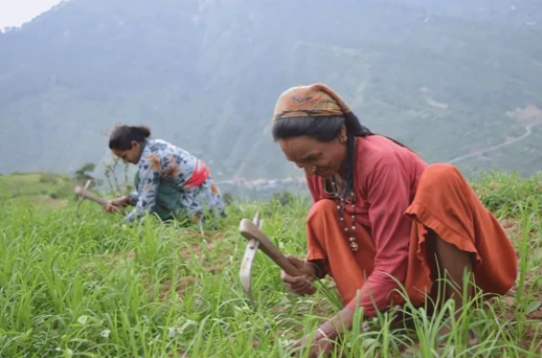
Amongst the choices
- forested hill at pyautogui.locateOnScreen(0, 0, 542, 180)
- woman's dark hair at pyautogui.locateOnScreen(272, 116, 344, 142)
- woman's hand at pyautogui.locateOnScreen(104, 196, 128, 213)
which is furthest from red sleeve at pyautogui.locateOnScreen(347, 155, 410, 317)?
forested hill at pyautogui.locateOnScreen(0, 0, 542, 180)

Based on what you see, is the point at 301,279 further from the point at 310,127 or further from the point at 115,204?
the point at 115,204

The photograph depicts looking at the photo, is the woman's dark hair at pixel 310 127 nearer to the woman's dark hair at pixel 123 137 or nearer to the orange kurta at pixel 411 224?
the orange kurta at pixel 411 224

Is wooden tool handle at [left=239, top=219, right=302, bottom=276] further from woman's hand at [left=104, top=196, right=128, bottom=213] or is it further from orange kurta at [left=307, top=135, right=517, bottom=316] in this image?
woman's hand at [left=104, top=196, right=128, bottom=213]

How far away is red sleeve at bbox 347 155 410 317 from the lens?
5.79ft

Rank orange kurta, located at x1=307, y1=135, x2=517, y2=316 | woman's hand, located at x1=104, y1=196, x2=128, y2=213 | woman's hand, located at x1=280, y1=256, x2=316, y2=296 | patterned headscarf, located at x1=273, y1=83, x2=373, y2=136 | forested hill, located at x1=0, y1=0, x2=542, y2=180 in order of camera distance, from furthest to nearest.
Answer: forested hill, located at x1=0, y1=0, x2=542, y2=180, woman's hand, located at x1=104, y1=196, x2=128, y2=213, woman's hand, located at x1=280, y1=256, x2=316, y2=296, patterned headscarf, located at x1=273, y1=83, x2=373, y2=136, orange kurta, located at x1=307, y1=135, x2=517, y2=316

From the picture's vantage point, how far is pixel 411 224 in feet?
5.80

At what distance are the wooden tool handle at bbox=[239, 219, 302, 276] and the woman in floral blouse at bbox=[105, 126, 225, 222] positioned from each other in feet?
7.10

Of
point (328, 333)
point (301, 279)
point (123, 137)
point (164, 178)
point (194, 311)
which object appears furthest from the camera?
point (164, 178)

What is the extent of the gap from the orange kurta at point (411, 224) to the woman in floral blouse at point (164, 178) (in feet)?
8.00

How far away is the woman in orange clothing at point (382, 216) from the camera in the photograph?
1654 mm

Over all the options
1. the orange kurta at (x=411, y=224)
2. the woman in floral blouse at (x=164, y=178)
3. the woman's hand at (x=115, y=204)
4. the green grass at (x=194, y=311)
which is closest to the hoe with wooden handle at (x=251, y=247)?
the green grass at (x=194, y=311)

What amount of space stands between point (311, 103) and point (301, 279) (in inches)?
27.2

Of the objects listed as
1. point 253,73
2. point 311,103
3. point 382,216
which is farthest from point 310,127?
point 253,73

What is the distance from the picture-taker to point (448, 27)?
6450 cm
